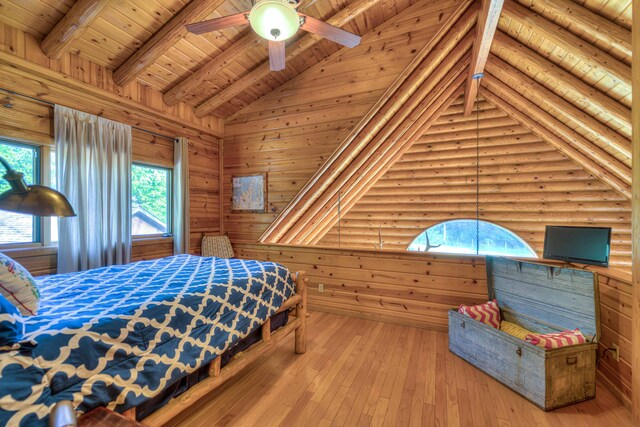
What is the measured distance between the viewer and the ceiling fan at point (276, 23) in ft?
5.14

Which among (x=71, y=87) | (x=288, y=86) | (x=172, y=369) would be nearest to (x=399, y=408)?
(x=172, y=369)

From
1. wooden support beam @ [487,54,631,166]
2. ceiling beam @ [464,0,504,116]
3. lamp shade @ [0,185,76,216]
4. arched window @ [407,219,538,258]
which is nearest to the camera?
lamp shade @ [0,185,76,216]

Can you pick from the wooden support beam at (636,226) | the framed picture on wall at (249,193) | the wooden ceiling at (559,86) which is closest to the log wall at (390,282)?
the framed picture on wall at (249,193)

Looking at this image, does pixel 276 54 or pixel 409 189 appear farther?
pixel 409 189

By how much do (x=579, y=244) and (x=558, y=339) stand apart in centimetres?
77

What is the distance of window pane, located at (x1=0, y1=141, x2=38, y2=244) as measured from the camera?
8.00 feet

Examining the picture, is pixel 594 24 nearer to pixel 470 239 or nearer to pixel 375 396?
pixel 375 396

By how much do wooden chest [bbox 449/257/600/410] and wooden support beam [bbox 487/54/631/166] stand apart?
1.76 m

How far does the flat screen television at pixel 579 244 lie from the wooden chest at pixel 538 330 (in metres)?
0.19

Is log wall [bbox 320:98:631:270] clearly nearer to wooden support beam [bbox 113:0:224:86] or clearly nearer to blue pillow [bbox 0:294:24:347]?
wooden support beam [bbox 113:0:224:86]

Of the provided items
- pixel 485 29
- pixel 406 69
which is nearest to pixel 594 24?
pixel 485 29

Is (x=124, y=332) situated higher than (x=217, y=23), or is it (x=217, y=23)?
(x=217, y=23)

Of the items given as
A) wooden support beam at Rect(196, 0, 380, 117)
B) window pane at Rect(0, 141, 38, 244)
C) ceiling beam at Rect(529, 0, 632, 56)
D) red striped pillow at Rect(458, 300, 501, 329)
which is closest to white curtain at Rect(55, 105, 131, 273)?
window pane at Rect(0, 141, 38, 244)

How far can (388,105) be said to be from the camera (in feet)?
10.2
